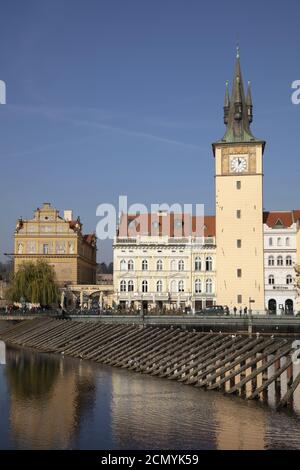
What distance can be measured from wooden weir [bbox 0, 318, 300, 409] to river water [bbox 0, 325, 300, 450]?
1.14 meters

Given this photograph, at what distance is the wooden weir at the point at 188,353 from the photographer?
2802 centimetres

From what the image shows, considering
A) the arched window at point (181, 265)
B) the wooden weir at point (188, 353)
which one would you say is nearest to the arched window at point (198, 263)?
the arched window at point (181, 265)

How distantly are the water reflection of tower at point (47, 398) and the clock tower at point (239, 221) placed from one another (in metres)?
36.8

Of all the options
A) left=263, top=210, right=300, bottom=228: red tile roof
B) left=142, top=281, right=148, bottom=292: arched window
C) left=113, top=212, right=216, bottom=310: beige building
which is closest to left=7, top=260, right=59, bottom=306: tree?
left=113, top=212, right=216, bottom=310: beige building

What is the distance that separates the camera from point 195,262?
77.9m

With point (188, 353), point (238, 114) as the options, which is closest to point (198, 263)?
point (238, 114)

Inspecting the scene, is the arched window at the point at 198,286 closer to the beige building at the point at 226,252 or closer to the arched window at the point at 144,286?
the beige building at the point at 226,252

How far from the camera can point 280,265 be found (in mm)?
75688

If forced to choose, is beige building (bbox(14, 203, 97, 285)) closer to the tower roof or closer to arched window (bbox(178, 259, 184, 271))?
arched window (bbox(178, 259, 184, 271))

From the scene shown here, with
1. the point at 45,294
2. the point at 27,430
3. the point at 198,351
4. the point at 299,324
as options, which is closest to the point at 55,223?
the point at 45,294

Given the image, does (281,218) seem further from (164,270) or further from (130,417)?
(130,417)

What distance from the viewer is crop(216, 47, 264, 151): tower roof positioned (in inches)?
3039

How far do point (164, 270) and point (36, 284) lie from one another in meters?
14.8
